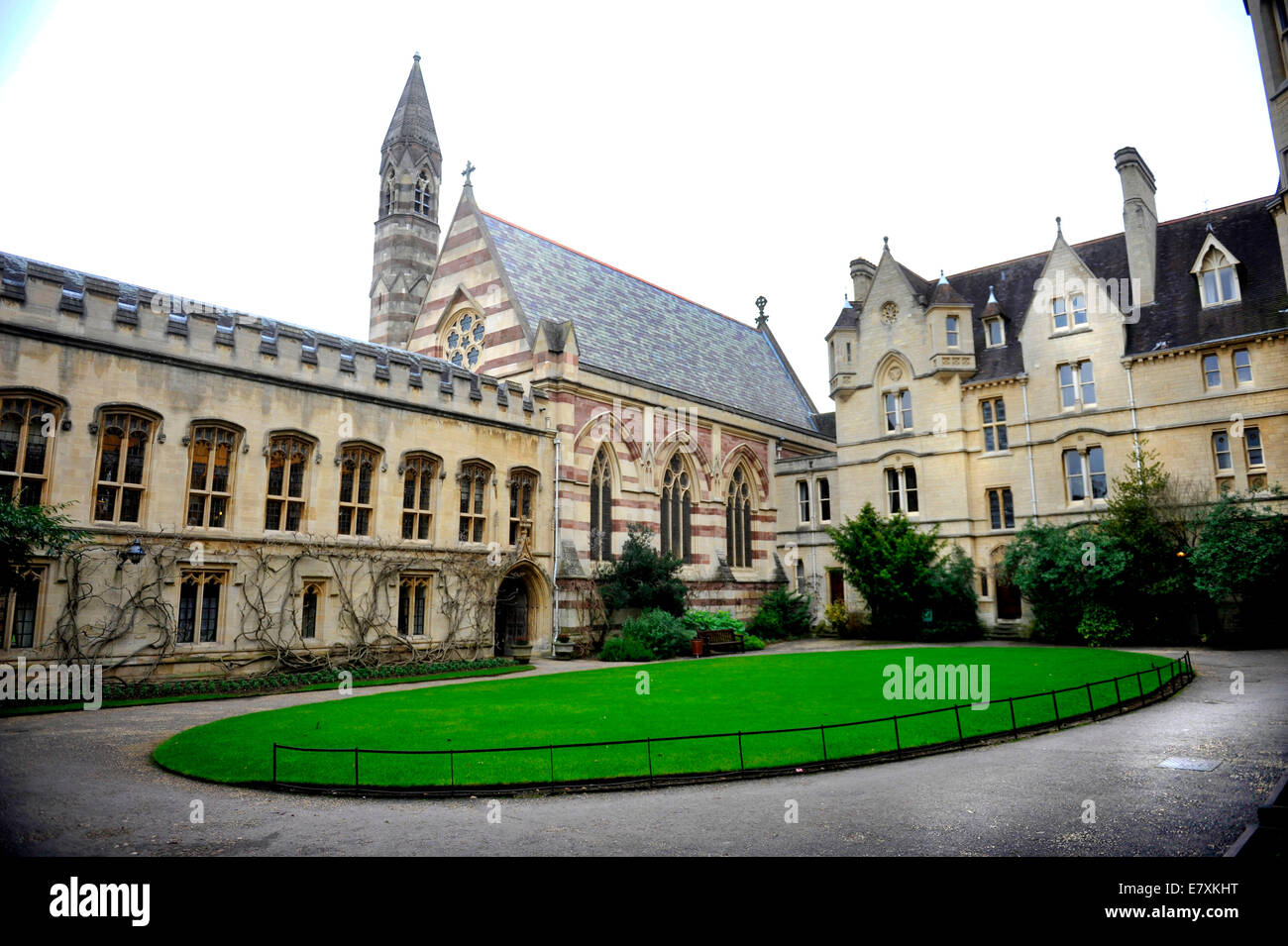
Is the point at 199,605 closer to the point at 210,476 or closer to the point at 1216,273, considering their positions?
the point at 210,476

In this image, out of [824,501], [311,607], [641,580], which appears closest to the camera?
[311,607]

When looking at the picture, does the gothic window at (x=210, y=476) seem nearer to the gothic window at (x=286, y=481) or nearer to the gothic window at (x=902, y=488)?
the gothic window at (x=286, y=481)

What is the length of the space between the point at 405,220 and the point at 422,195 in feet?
6.79

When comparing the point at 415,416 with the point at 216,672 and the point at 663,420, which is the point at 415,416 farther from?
the point at 663,420

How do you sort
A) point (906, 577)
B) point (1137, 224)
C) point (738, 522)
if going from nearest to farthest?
point (906, 577) < point (1137, 224) < point (738, 522)

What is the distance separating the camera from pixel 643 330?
1495 inches

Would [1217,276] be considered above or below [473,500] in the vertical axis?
above

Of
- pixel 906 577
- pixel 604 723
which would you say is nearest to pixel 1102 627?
pixel 906 577

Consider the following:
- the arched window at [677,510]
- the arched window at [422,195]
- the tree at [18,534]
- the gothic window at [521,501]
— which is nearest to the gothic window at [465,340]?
the gothic window at [521,501]

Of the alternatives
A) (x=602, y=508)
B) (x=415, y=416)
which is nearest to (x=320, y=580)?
(x=415, y=416)

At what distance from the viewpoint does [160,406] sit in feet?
67.1

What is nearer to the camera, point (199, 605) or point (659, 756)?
point (659, 756)

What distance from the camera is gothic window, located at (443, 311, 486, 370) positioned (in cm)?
3331

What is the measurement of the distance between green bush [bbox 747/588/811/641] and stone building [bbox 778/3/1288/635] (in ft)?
7.25
